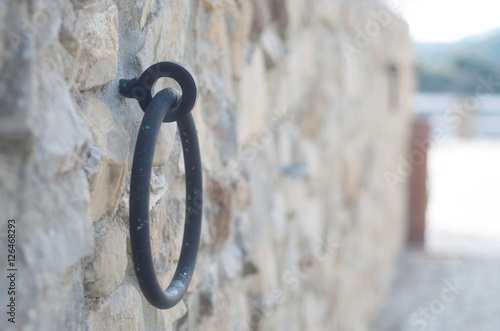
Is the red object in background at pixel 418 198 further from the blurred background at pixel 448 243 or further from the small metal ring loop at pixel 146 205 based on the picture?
the small metal ring loop at pixel 146 205

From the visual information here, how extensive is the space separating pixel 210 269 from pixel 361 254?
2176 millimetres

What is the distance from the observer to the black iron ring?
0.68 m

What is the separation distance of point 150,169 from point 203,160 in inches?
17.0

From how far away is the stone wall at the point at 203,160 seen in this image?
51cm

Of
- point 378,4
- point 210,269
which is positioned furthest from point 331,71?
point 210,269

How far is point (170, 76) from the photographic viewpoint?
0.69m

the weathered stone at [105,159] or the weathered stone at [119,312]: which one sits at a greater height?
the weathered stone at [105,159]

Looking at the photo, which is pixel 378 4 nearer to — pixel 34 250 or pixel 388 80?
pixel 388 80

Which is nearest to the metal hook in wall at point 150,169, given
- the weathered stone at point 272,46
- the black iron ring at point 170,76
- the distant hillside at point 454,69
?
the black iron ring at point 170,76

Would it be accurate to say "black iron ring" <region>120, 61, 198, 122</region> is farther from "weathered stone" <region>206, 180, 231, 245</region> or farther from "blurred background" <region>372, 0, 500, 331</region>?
"blurred background" <region>372, 0, 500, 331</region>

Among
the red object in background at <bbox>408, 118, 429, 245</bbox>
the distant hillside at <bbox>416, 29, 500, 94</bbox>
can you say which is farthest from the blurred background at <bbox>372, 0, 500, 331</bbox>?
the distant hillside at <bbox>416, 29, 500, 94</bbox>

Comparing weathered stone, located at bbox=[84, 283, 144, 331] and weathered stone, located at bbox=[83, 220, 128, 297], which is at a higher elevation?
weathered stone, located at bbox=[83, 220, 128, 297]

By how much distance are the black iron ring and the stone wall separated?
3 cm

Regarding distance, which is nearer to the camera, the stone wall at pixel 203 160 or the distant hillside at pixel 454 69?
the stone wall at pixel 203 160
